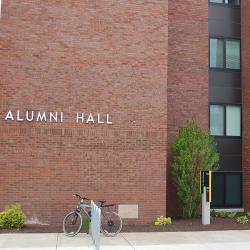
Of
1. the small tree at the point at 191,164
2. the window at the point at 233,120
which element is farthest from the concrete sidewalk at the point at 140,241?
the window at the point at 233,120

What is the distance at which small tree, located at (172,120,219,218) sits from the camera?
57.9ft

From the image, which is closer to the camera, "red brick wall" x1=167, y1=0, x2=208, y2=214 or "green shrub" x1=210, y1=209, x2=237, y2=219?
"green shrub" x1=210, y1=209, x2=237, y2=219

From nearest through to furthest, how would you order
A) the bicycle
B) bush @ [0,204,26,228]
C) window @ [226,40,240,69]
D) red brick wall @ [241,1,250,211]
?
the bicycle, bush @ [0,204,26,228], red brick wall @ [241,1,250,211], window @ [226,40,240,69]

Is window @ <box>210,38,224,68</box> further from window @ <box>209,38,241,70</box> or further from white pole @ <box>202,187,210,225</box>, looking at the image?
white pole @ <box>202,187,210,225</box>

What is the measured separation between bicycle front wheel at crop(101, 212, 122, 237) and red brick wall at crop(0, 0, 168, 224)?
862 mm

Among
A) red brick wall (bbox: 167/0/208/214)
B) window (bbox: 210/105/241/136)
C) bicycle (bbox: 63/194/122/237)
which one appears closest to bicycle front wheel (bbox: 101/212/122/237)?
bicycle (bbox: 63/194/122/237)

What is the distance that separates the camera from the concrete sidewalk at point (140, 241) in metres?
12.2

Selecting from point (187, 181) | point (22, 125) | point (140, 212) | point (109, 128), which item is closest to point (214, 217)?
Answer: point (187, 181)

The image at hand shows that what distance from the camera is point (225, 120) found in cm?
2080

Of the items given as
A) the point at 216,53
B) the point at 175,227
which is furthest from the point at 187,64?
the point at 175,227

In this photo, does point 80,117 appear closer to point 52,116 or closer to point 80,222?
point 52,116

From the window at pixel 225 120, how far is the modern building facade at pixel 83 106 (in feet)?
14.0

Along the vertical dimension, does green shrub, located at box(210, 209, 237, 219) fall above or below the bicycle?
below

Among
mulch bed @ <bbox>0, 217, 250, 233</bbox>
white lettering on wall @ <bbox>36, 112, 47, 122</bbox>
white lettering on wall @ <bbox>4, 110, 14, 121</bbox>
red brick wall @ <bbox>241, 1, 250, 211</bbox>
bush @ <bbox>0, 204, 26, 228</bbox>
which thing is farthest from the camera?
red brick wall @ <bbox>241, 1, 250, 211</bbox>
